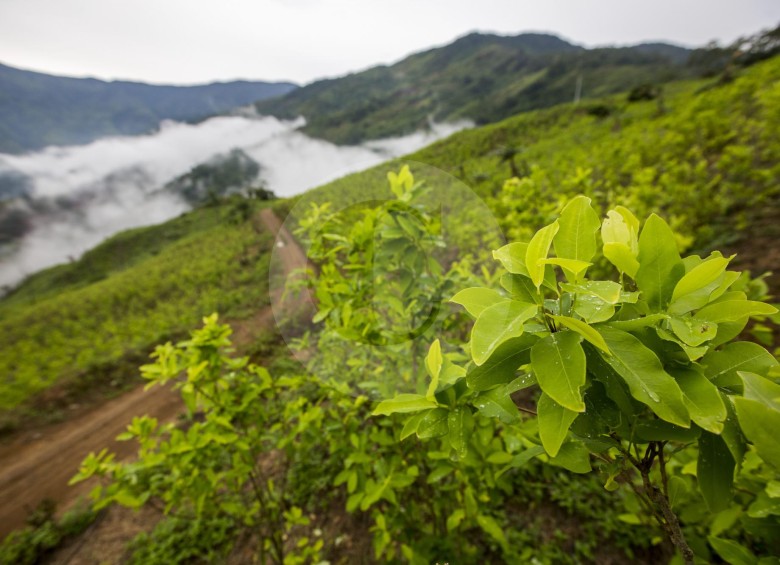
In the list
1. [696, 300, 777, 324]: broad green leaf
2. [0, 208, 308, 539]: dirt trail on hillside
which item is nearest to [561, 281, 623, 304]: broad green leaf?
[696, 300, 777, 324]: broad green leaf

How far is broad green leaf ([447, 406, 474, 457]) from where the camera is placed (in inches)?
33.4

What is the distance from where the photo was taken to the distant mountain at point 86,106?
5458 inches

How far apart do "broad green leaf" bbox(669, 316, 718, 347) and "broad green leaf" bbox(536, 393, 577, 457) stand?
0.24 metres

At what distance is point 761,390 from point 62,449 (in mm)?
12202

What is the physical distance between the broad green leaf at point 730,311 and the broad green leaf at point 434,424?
2.03 feet

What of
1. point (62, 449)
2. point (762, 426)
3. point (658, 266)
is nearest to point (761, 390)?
point (762, 426)

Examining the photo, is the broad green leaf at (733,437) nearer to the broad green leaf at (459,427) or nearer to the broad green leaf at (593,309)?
the broad green leaf at (593,309)

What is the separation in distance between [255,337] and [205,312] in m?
5.42

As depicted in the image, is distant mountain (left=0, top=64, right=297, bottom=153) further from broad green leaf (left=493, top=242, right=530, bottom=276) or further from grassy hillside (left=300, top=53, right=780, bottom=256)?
broad green leaf (left=493, top=242, right=530, bottom=276)

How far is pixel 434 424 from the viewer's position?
34.8 inches

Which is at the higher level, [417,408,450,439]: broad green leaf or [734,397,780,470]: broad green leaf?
[734,397,780,470]: broad green leaf

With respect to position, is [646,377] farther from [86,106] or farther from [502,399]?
[86,106]

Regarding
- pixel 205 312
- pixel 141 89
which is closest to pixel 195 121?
pixel 141 89

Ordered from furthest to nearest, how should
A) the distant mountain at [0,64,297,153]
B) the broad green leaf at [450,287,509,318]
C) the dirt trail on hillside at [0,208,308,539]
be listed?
the distant mountain at [0,64,297,153], the dirt trail on hillside at [0,208,308,539], the broad green leaf at [450,287,509,318]
